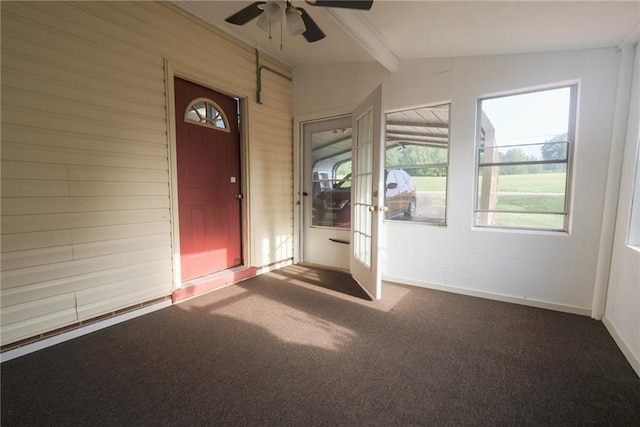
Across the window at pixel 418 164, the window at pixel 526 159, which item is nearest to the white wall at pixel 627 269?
the window at pixel 526 159

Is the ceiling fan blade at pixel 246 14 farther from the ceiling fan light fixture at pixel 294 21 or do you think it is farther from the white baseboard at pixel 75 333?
the white baseboard at pixel 75 333

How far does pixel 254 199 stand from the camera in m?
3.66

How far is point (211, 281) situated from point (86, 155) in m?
1.63

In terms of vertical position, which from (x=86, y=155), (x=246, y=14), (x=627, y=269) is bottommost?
(x=627, y=269)

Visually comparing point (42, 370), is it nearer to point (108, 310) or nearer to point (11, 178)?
point (108, 310)

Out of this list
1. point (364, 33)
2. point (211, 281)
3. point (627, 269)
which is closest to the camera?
point (627, 269)

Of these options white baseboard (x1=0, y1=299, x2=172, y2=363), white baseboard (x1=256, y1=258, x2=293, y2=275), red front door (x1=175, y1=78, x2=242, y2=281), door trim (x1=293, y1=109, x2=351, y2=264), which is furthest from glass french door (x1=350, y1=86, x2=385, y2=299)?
white baseboard (x1=0, y1=299, x2=172, y2=363)

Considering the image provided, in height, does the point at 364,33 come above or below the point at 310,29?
above

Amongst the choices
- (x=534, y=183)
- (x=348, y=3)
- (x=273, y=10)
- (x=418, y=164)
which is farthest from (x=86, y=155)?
(x=534, y=183)

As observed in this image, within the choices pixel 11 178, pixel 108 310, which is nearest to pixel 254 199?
pixel 108 310

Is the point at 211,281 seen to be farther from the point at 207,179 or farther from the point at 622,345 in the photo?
the point at 622,345

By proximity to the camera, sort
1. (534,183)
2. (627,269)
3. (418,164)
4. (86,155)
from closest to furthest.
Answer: (627,269), (86,155), (534,183), (418,164)

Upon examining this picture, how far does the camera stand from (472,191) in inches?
117

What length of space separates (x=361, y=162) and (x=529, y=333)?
2218mm
